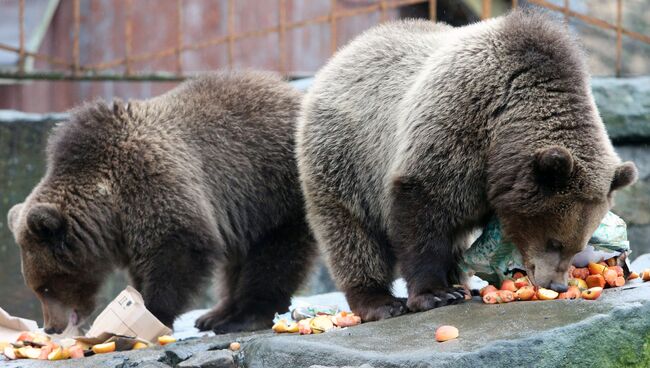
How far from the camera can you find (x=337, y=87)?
22.6ft

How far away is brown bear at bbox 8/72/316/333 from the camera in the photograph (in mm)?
7012

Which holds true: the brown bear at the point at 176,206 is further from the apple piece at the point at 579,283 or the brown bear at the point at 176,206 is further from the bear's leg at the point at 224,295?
the apple piece at the point at 579,283

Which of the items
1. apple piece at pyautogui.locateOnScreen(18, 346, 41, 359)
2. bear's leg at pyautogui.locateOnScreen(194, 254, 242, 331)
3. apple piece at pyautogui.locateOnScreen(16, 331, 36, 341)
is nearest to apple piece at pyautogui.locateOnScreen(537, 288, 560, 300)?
bear's leg at pyautogui.locateOnScreen(194, 254, 242, 331)

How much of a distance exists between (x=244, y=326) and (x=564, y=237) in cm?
244

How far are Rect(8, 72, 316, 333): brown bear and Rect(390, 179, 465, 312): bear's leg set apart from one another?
1.67 m

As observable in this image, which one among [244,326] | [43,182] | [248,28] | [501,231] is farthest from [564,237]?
[248,28]

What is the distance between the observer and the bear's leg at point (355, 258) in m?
6.42

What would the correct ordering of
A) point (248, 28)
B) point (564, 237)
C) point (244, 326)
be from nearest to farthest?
point (564, 237), point (244, 326), point (248, 28)

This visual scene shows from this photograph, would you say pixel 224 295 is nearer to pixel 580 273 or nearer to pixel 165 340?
pixel 165 340

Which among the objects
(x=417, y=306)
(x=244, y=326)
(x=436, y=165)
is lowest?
(x=244, y=326)

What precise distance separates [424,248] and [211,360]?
4.18ft

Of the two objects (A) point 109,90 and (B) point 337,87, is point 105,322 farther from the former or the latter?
(A) point 109,90

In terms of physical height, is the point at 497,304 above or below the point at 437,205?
below

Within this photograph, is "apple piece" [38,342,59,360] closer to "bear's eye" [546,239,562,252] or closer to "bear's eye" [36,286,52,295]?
"bear's eye" [36,286,52,295]
